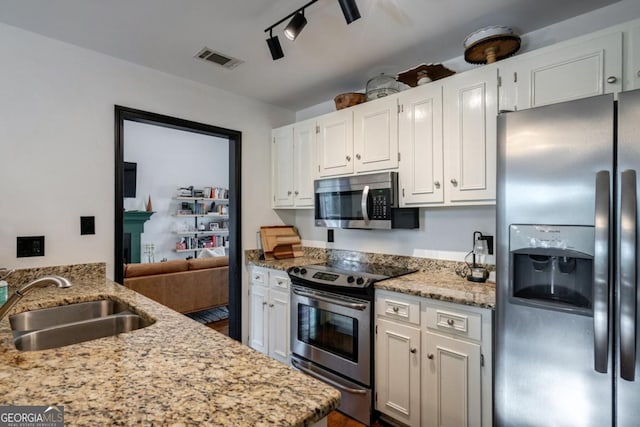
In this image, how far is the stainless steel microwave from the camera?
7.84 feet

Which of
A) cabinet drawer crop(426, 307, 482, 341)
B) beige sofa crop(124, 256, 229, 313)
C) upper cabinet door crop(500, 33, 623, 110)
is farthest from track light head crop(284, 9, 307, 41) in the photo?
beige sofa crop(124, 256, 229, 313)

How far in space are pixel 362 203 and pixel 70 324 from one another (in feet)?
5.95

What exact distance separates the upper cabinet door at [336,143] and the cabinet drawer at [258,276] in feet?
3.35

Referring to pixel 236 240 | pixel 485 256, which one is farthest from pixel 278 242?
pixel 485 256

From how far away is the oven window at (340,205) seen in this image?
8.46 feet

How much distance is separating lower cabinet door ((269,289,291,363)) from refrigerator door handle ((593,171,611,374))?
198cm

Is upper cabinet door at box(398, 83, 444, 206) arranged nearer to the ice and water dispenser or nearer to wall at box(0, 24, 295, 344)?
the ice and water dispenser

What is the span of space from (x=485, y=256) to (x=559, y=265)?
0.84 m

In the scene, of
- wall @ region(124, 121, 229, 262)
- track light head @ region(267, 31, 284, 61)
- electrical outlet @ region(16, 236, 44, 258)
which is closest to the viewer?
track light head @ region(267, 31, 284, 61)

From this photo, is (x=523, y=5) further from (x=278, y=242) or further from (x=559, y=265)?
(x=278, y=242)

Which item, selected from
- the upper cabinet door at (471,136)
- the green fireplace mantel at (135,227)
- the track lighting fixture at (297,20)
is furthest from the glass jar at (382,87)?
the green fireplace mantel at (135,227)

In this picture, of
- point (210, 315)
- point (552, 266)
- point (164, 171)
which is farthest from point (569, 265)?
point (164, 171)

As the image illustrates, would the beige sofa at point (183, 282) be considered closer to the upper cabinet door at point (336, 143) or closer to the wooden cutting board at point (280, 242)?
the wooden cutting board at point (280, 242)

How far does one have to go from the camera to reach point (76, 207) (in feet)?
7.33
